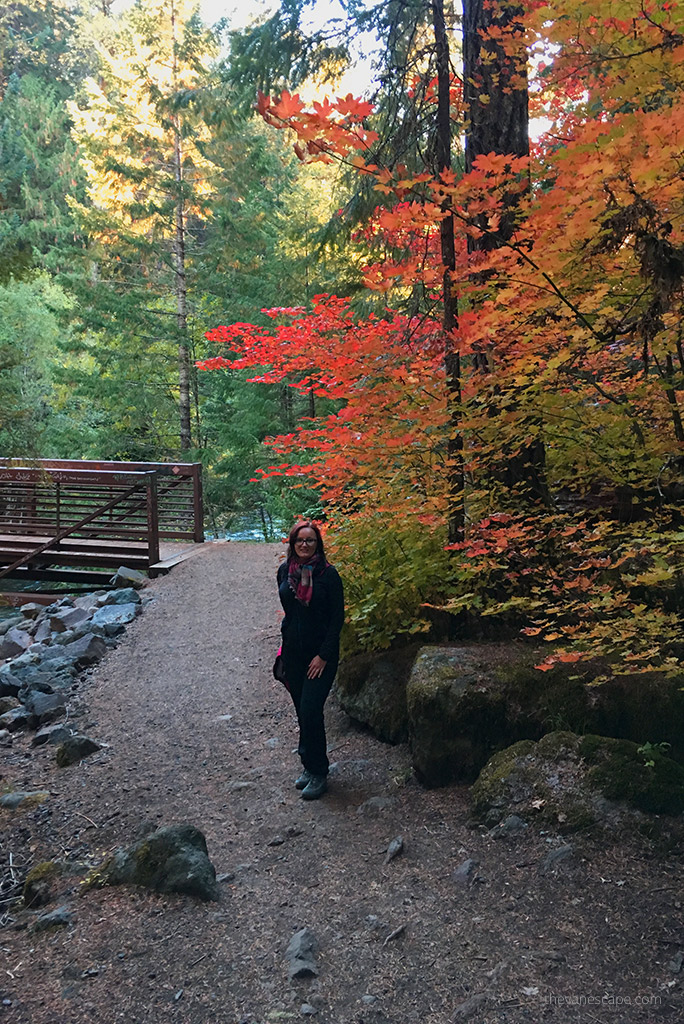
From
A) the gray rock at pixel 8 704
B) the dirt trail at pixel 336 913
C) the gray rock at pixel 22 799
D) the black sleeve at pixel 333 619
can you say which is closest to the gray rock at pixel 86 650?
the gray rock at pixel 8 704

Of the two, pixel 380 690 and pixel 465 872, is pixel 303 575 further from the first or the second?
pixel 465 872

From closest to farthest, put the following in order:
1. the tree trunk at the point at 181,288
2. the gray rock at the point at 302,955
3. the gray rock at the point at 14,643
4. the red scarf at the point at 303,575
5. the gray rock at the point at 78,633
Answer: the gray rock at the point at 302,955 < the red scarf at the point at 303,575 < the gray rock at the point at 78,633 < the gray rock at the point at 14,643 < the tree trunk at the point at 181,288

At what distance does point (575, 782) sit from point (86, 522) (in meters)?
8.31

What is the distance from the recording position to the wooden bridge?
1002cm

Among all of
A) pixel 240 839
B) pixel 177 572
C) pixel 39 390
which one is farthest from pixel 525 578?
pixel 39 390

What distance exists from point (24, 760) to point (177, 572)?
478cm

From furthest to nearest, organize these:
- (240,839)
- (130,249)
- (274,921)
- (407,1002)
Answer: (130,249)
(240,839)
(274,921)
(407,1002)

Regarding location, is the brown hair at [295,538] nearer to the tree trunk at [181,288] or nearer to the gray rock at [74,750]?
the gray rock at [74,750]

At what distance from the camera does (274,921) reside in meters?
2.92

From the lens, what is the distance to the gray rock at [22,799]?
4.24 metres

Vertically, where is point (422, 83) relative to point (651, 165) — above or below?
above

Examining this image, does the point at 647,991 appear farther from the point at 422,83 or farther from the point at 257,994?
the point at 422,83

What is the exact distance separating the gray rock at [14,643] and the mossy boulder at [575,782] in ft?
20.4

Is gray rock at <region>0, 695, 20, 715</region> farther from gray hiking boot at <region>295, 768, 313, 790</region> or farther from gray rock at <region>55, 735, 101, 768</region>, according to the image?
gray hiking boot at <region>295, 768, 313, 790</region>
